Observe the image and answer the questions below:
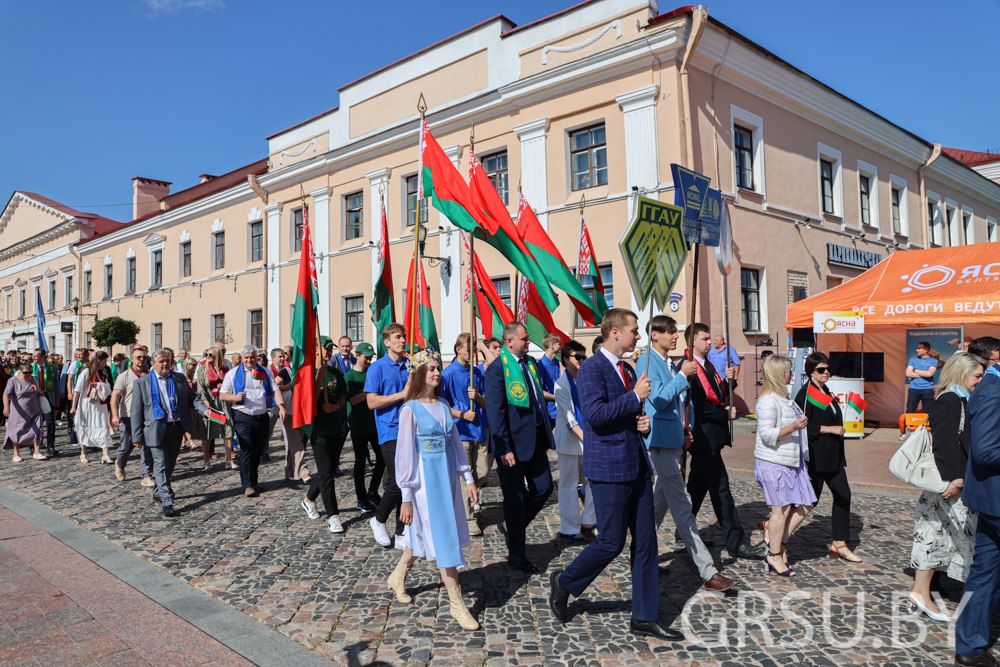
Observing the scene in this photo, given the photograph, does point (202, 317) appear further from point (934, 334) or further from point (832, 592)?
point (832, 592)

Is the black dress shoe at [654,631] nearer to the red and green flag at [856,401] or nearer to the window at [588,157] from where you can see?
the red and green flag at [856,401]

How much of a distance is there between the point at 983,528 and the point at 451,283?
15.9m

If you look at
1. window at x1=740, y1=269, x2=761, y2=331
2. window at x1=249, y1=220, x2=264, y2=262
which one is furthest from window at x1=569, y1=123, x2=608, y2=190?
window at x1=249, y1=220, x2=264, y2=262

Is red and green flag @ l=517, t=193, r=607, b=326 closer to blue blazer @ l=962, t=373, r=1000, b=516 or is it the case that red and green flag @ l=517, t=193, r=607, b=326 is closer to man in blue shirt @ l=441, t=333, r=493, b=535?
man in blue shirt @ l=441, t=333, r=493, b=535

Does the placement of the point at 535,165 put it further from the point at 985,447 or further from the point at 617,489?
the point at 985,447

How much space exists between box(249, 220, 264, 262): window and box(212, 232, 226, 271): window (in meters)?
2.31

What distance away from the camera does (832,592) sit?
4.63 m

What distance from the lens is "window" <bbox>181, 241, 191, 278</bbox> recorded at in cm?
3011

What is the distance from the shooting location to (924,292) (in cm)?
1238

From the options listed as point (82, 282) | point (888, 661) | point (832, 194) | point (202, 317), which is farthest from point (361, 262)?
point (82, 282)

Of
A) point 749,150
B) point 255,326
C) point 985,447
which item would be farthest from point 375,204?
point 985,447

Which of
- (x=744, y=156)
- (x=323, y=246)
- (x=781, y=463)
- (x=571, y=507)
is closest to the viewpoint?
(x=781, y=463)

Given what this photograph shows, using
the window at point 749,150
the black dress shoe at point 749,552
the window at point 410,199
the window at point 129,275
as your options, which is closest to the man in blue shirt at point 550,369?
the black dress shoe at point 749,552

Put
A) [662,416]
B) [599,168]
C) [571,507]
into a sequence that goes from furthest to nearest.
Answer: [599,168] < [571,507] < [662,416]
